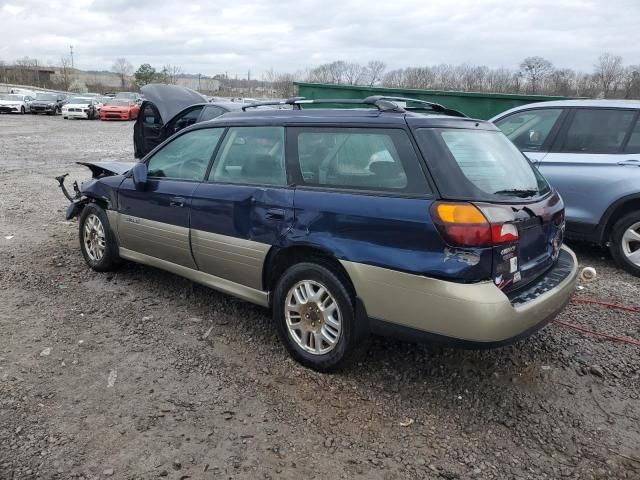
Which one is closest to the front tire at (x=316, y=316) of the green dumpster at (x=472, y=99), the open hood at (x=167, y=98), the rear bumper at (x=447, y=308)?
the rear bumper at (x=447, y=308)

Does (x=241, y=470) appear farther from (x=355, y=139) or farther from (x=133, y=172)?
(x=133, y=172)

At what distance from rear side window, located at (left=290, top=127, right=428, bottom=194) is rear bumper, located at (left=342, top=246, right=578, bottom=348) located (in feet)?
1.65

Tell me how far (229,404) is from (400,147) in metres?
1.79

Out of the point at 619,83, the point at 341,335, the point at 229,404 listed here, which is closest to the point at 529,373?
the point at 341,335

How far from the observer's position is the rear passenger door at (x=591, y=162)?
531 centimetres

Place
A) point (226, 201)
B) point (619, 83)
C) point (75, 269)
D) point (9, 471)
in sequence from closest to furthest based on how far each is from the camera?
1. point (9, 471)
2. point (226, 201)
3. point (75, 269)
4. point (619, 83)

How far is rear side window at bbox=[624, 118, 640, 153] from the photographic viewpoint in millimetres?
5301

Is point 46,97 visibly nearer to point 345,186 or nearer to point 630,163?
point 630,163

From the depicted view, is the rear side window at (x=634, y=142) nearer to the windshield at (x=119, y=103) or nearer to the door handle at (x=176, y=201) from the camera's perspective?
the door handle at (x=176, y=201)

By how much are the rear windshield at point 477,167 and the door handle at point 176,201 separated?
1993mm

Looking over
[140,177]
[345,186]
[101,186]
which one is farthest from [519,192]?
[101,186]

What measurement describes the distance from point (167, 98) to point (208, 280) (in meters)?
5.74

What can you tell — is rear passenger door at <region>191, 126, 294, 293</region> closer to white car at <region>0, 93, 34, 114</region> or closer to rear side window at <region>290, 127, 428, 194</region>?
rear side window at <region>290, 127, 428, 194</region>

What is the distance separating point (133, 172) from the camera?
449 cm
